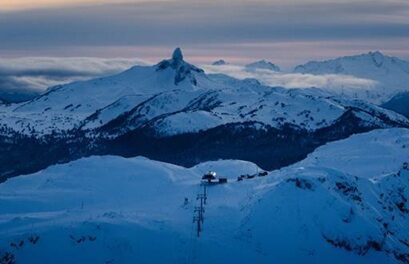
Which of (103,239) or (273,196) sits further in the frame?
A: (273,196)

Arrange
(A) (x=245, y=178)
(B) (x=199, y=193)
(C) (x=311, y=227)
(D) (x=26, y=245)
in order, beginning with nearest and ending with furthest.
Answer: (D) (x=26, y=245)
(C) (x=311, y=227)
(B) (x=199, y=193)
(A) (x=245, y=178)

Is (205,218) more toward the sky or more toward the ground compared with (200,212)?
more toward the ground

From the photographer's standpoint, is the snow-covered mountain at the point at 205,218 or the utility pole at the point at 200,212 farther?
the utility pole at the point at 200,212

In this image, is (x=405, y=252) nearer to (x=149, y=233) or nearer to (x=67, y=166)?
(x=149, y=233)

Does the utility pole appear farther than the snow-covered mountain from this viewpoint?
Yes

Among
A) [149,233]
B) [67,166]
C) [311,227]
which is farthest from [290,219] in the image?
[67,166]

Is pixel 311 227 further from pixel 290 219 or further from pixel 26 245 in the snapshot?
pixel 26 245

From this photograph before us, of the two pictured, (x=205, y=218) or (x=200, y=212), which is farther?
(x=200, y=212)

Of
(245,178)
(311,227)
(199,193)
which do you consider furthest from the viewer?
(245,178)
